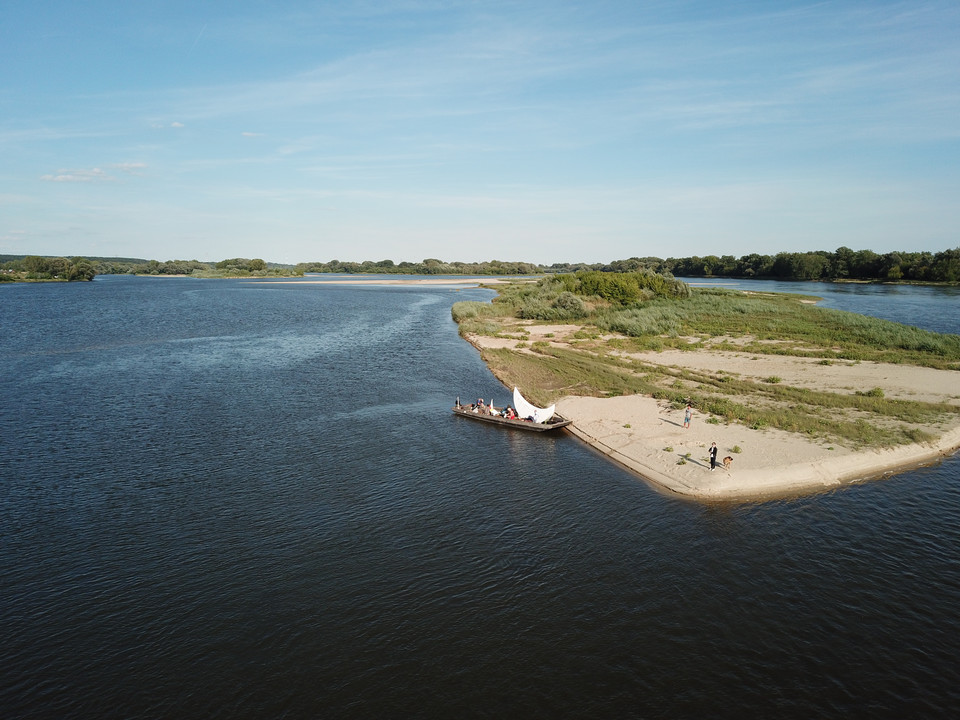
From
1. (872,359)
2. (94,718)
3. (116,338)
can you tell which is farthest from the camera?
(116,338)

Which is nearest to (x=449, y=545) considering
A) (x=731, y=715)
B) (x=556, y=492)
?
(x=556, y=492)

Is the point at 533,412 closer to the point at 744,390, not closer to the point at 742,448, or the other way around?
the point at 742,448

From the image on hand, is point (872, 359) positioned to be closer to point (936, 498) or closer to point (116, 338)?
point (936, 498)

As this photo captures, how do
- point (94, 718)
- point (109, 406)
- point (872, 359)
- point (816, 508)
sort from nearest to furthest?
point (94, 718) → point (816, 508) → point (109, 406) → point (872, 359)

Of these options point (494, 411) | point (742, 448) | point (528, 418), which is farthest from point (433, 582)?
point (742, 448)

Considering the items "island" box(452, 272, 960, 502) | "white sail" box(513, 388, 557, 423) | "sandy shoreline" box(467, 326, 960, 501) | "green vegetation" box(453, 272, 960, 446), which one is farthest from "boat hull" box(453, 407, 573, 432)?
"green vegetation" box(453, 272, 960, 446)

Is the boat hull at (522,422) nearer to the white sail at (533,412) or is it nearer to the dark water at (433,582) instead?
the white sail at (533,412)
